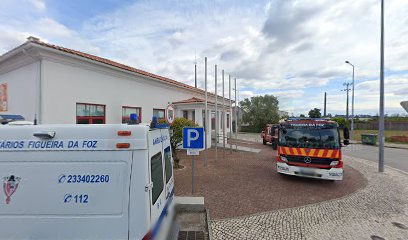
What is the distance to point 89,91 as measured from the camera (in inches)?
374

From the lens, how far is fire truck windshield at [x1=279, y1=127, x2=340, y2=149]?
716cm

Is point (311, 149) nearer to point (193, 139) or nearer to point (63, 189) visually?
point (193, 139)

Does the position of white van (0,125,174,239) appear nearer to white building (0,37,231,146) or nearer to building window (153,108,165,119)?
white building (0,37,231,146)

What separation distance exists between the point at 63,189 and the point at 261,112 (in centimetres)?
4227

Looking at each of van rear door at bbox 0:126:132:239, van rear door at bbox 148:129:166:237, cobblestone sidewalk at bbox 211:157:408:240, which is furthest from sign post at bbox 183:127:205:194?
van rear door at bbox 0:126:132:239

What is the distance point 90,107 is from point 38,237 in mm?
8774

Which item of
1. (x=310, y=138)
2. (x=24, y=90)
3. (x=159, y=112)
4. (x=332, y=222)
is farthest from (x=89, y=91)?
(x=332, y=222)

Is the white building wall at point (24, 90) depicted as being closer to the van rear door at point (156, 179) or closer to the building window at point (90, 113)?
the building window at point (90, 113)

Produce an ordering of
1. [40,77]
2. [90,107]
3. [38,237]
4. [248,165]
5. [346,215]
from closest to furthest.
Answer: [38,237] → [346,215] → [40,77] → [90,107] → [248,165]

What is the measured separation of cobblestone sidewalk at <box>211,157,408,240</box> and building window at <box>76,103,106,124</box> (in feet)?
25.5

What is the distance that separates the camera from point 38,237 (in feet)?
6.38

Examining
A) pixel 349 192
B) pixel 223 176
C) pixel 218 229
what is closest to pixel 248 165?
pixel 223 176

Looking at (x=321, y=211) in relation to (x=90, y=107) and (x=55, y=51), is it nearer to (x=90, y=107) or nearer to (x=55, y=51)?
(x=90, y=107)

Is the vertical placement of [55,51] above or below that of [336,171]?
above
